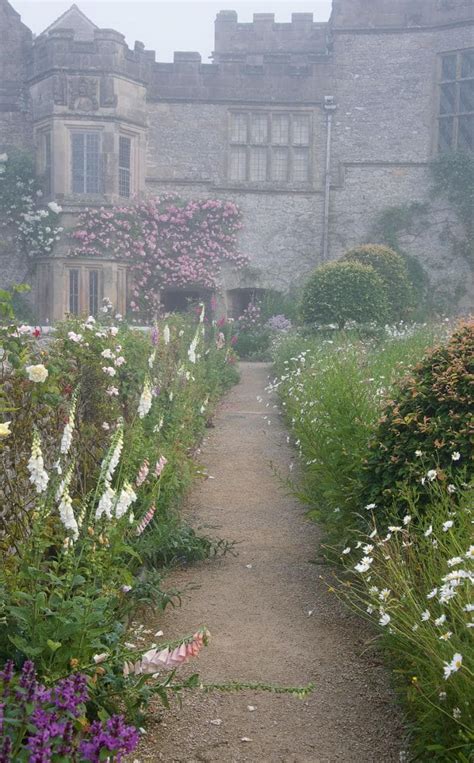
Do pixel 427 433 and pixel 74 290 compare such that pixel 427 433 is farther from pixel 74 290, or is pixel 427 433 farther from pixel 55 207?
pixel 55 207

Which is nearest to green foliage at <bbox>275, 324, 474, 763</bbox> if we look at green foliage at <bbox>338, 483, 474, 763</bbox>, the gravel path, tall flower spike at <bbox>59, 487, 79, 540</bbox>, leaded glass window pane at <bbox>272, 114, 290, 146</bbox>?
green foliage at <bbox>338, 483, 474, 763</bbox>

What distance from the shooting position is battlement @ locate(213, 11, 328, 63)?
22.6 m

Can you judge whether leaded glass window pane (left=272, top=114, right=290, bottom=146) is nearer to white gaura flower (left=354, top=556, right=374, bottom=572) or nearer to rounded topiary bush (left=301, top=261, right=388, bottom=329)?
rounded topiary bush (left=301, top=261, right=388, bottom=329)

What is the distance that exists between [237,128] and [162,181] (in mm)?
2188

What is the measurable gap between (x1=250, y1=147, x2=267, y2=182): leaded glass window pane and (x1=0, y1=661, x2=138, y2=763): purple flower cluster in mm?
19135

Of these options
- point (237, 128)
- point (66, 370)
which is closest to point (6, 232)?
point (237, 128)

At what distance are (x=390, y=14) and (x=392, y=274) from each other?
652 cm

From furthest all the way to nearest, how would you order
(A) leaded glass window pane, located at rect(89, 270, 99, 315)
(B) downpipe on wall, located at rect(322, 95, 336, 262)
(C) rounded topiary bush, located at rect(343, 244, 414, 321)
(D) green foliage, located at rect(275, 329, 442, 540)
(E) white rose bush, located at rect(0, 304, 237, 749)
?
(B) downpipe on wall, located at rect(322, 95, 336, 262) → (A) leaded glass window pane, located at rect(89, 270, 99, 315) → (C) rounded topiary bush, located at rect(343, 244, 414, 321) → (D) green foliage, located at rect(275, 329, 442, 540) → (E) white rose bush, located at rect(0, 304, 237, 749)

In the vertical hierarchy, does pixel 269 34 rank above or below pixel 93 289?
above

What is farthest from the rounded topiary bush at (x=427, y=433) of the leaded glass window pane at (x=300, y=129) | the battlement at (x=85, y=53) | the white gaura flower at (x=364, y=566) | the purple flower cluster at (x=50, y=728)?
the leaded glass window pane at (x=300, y=129)

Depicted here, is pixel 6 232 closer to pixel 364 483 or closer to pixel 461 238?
pixel 461 238

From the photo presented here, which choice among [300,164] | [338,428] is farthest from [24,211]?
[338,428]

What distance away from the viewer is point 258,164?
20.8 meters

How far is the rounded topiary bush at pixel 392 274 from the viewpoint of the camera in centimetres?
1802
